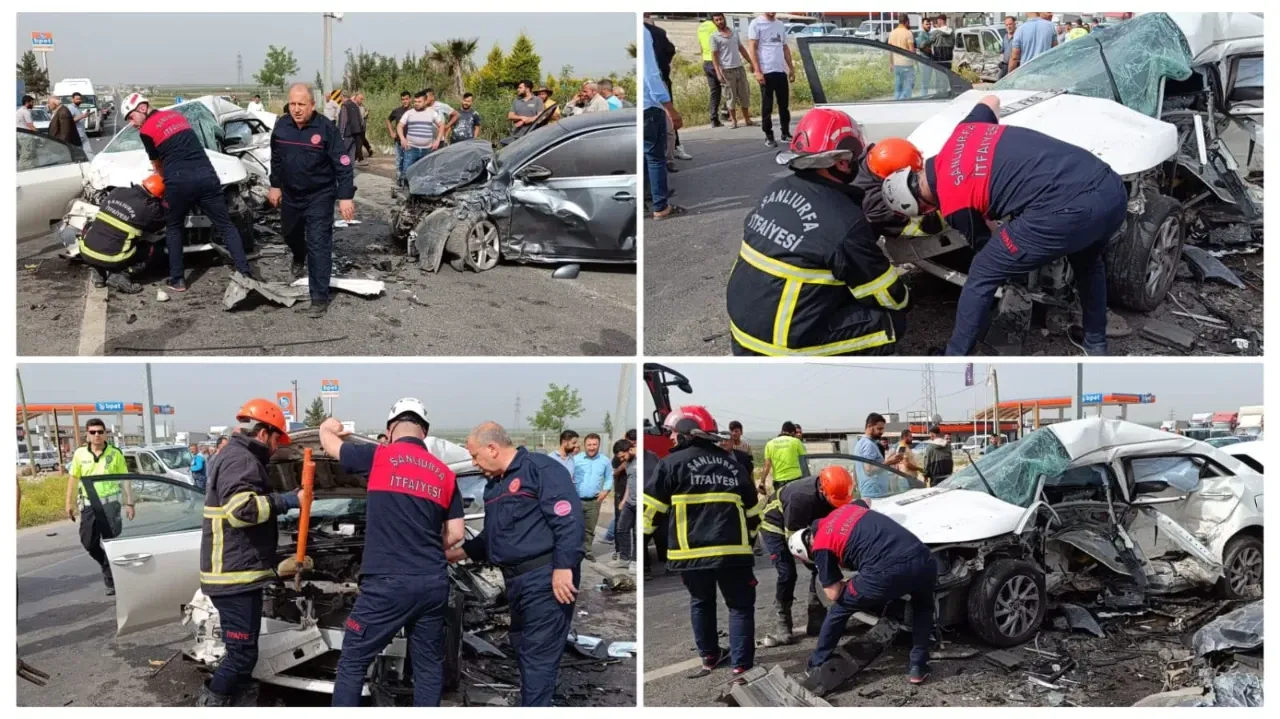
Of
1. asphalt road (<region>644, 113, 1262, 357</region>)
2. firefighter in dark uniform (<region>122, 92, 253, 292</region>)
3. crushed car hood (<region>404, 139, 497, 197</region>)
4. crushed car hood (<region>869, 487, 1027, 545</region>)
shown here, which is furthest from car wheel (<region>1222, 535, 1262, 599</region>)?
firefighter in dark uniform (<region>122, 92, 253, 292</region>)

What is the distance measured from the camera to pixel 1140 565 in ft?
17.5

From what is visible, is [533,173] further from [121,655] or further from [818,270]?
[121,655]

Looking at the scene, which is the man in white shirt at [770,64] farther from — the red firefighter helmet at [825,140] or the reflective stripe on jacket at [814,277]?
the reflective stripe on jacket at [814,277]

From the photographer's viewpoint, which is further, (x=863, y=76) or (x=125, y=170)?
(x=125, y=170)

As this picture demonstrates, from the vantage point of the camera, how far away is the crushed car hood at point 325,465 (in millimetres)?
4539

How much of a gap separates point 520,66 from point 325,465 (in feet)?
36.5

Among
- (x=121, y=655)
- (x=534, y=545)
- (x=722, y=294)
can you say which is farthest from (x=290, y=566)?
(x=722, y=294)

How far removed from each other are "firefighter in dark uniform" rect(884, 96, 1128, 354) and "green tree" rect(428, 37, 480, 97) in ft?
34.3

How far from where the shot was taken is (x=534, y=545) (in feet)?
13.6

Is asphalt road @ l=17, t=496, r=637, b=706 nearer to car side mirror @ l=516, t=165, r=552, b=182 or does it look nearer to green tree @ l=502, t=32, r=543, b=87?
car side mirror @ l=516, t=165, r=552, b=182

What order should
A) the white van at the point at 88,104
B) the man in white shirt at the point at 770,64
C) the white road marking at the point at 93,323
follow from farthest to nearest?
the white van at the point at 88,104, the man in white shirt at the point at 770,64, the white road marking at the point at 93,323

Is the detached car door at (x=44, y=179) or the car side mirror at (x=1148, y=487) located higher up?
the detached car door at (x=44, y=179)

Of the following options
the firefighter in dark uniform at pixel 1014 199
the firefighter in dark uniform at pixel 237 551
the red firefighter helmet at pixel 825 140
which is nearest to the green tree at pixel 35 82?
the firefighter in dark uniform at pixel 237 551
